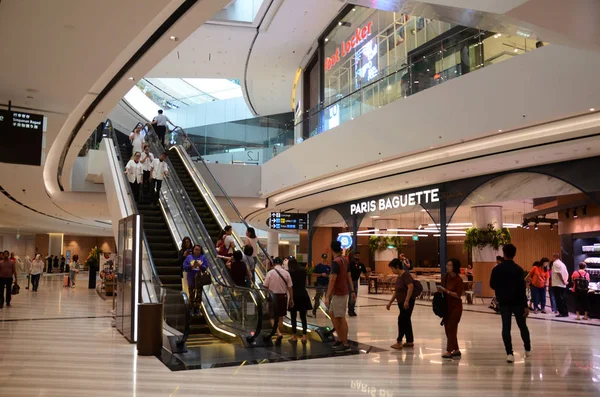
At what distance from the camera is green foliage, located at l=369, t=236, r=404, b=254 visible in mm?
21156

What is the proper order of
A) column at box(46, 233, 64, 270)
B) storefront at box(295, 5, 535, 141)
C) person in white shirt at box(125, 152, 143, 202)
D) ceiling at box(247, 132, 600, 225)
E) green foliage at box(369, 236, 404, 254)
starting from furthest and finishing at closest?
1. column at box(46, 233, 64, 270)
2. green foliage at box(369, 236, 404, 254)
3. person in white shirt at box(125, 152, 143, 202)
4. storefront at box(295, 5, 535, 141)
5. ceiling at box(247, 132, 600, 225)

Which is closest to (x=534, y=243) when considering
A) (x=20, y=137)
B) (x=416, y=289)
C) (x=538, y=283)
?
(x=538, y=283)

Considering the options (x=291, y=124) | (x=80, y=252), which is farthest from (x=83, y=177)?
(x=80, y=252)

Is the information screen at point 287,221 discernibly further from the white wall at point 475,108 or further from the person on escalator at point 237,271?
the person on escalator at point 237,271

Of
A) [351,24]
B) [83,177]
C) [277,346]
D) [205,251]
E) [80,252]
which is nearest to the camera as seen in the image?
[277,346]

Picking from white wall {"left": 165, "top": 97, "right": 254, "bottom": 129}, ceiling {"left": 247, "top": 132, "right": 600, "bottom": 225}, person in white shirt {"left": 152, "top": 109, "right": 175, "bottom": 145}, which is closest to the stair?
person in white shirt {"left": 152, "top": 109, "right": 175, "bottom": 145}

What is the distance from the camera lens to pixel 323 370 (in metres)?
6.50

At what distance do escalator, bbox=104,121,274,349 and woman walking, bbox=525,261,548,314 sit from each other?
8.09 meters

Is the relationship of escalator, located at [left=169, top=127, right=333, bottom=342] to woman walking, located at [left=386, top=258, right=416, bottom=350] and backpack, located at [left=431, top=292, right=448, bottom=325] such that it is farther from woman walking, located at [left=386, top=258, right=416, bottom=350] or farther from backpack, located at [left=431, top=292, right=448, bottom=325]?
backpack, located at [left=431, top=292, right=448, bottom=325]

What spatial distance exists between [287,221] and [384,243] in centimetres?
426

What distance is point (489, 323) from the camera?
11.3 metres

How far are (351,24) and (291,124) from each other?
4155 mm

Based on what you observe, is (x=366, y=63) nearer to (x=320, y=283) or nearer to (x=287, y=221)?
(x=320, y=283)

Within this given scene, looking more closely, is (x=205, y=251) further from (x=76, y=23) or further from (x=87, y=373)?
(x=76, y=23)
